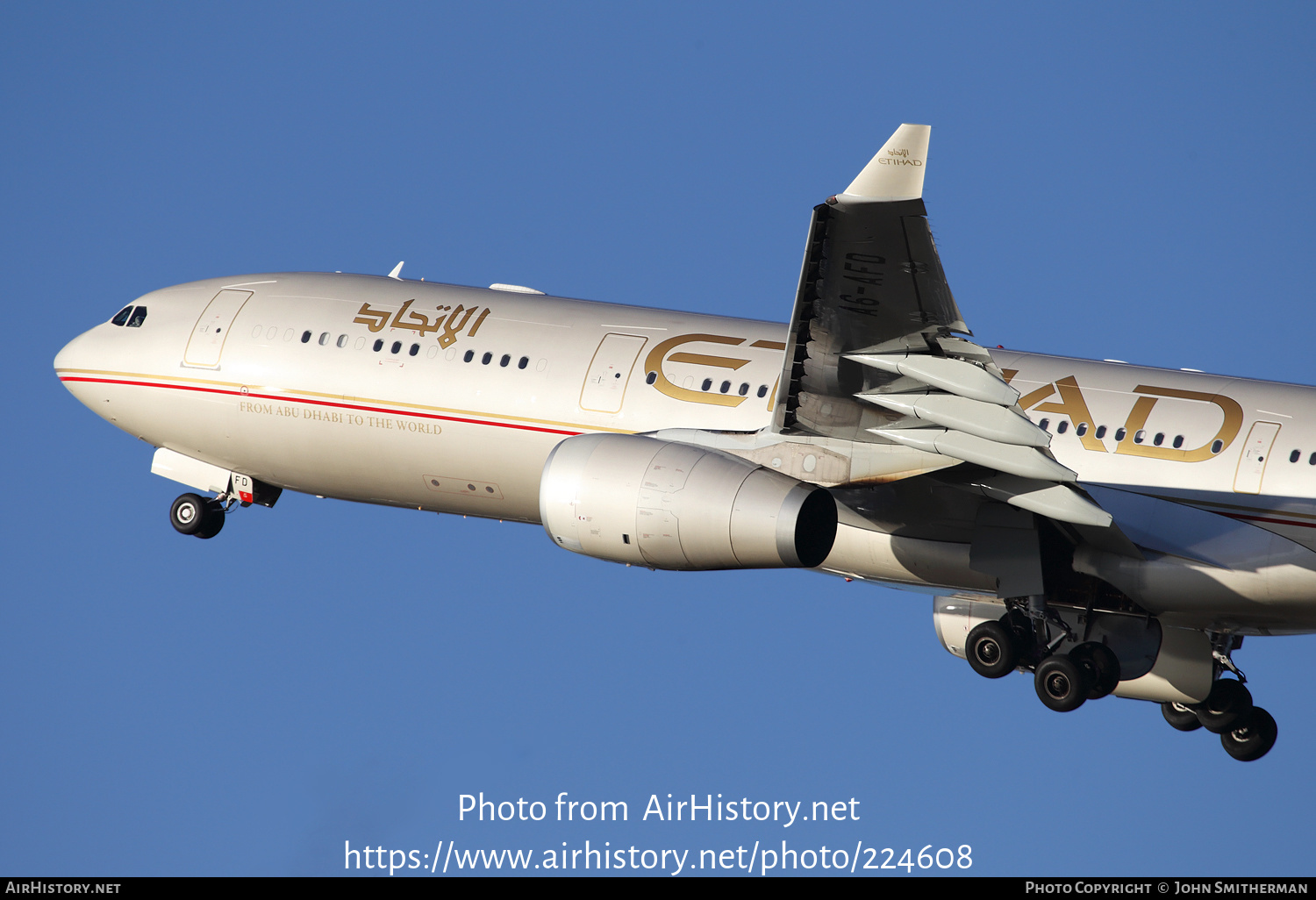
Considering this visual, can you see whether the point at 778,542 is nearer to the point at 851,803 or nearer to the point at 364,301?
the point at 851,803

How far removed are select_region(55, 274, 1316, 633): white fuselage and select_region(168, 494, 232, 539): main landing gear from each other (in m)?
1.07

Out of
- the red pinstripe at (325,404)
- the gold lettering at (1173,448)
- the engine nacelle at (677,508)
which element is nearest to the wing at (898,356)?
the engine nacelle at (677,508)

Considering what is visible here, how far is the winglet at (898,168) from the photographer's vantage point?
15.1 metres

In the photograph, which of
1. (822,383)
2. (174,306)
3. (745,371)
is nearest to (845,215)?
(822,383)

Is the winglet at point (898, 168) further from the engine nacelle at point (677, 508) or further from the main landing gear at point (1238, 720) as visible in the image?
the main landing gear at point (1238, 720)

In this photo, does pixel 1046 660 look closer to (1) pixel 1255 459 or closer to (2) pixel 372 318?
(1) pixel 1255 459

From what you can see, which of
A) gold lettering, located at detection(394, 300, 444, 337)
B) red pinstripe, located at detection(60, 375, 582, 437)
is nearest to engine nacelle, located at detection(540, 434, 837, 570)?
red pinstripe, located at detection(60, 375, 582, 437)

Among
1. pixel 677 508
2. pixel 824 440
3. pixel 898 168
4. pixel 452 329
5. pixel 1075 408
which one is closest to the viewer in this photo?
pixel 898 168

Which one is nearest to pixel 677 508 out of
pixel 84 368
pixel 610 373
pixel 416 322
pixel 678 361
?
pixel 678 361

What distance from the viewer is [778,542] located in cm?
1805

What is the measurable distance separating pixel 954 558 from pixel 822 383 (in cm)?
403

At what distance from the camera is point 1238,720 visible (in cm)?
2547

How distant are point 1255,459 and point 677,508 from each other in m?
7.38

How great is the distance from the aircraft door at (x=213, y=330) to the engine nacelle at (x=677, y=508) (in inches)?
342
